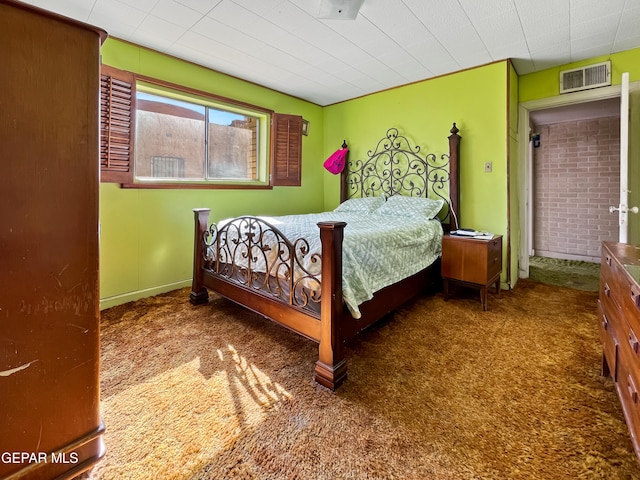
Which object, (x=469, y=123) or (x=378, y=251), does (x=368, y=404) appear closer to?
(x=378, y=251)

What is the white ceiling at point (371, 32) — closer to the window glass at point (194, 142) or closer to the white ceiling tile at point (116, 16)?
the white ceiling tile at point (116, 16)

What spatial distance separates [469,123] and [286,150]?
2227 mm

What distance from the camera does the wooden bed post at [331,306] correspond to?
5.42ft

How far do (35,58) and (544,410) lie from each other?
2391 mm

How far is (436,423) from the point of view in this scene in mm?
1378

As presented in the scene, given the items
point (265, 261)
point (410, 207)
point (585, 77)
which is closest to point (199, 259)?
point (265, 261)

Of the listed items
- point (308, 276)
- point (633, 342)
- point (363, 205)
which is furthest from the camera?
point (363, 205)

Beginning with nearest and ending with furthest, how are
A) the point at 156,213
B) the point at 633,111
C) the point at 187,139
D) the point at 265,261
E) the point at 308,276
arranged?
the point at 308,276 → the point at 265,261 → the point at 633,111 → the point at 156,213 → the point at 187,139

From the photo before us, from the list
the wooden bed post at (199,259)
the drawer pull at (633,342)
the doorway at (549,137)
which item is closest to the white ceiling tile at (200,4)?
the wooden bed post at (199,259)

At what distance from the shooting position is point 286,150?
414 centimetres

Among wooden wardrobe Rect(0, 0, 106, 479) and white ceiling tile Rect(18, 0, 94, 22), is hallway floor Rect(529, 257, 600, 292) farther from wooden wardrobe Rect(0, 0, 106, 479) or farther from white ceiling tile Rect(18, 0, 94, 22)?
white ceiling tile Rect(18, 0, 94, 22)

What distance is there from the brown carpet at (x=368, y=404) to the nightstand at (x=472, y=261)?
43 cm

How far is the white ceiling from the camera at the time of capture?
89.6 inches

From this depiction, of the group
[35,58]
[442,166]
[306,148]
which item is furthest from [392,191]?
[35,58]
